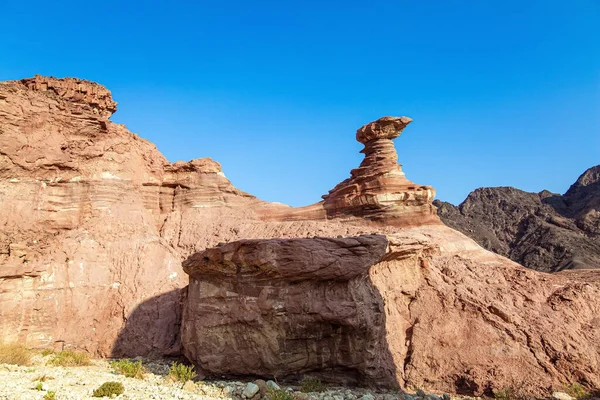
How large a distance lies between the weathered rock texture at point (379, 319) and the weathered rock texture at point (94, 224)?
408 cm

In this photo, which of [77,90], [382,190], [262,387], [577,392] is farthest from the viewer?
[382,190]

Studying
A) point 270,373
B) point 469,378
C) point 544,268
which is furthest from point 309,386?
point 544,268

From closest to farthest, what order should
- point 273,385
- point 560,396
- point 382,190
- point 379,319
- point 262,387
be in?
point 262,387, point 273,385, point 379,319, point 560,396, point 382,190

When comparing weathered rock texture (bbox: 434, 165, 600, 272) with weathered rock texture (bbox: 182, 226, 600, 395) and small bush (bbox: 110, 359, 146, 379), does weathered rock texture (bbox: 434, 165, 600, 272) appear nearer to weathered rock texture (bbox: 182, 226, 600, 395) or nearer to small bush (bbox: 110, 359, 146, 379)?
weathered rock texture (bbox: 182, 226, 600, 395)

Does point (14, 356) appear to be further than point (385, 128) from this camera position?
No

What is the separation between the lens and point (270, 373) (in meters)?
10.6

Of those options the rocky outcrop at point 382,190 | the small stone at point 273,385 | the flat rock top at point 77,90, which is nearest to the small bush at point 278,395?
the small stone at point 273,385

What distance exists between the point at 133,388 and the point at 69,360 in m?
4.53

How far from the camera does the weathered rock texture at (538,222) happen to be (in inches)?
1563

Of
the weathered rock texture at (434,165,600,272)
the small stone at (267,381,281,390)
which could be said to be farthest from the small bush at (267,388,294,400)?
the weathered rock texture at (434,165,600,272)

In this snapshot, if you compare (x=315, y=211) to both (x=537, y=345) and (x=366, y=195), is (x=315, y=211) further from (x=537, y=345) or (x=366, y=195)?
(x=537, y=345)

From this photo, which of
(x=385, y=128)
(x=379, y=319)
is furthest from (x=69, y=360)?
(x=385, y=128)

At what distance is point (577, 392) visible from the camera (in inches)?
471

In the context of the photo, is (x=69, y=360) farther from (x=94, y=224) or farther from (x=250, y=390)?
(x=250, y=390)
